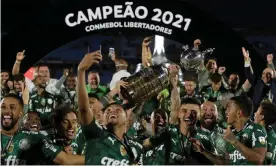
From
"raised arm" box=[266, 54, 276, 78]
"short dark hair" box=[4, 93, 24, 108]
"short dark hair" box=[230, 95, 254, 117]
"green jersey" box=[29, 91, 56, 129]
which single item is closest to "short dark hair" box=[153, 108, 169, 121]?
"short dark hair" box=[230, 95, 254, 117]

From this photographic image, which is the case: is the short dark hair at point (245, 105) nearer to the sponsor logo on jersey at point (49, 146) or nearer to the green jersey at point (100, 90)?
the green jersey at point (100, 90)

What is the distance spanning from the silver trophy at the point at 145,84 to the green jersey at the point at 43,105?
22.6 inches

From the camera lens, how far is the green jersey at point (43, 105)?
431cm

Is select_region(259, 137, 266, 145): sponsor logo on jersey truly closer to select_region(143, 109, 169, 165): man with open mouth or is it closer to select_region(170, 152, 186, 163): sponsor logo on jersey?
select_region(170, 152, 186, 163): sponsor logo on jersey

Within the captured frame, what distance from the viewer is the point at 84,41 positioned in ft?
14.1

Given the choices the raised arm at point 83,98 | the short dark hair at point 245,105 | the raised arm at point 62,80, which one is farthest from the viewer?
the short dark hair at point 245,105

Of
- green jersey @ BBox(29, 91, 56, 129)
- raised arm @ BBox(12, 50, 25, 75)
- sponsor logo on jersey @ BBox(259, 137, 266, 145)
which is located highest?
raised arm @ BBox(12, 50, 25, 75)

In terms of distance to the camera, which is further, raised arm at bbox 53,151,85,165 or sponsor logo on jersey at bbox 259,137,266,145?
sponsor logo on jersey at bbox 259,137,266,145

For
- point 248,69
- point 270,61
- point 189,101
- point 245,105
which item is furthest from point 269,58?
point 189,101

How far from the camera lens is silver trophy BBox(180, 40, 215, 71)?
4.31 metres

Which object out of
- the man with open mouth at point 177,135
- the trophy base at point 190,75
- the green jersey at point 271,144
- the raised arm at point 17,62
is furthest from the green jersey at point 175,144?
the raised arm at point 17,62

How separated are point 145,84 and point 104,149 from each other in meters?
0.59

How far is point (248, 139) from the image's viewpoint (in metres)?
4.36

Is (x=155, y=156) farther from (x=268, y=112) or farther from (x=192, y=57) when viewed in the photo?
(x=268, y=112)
